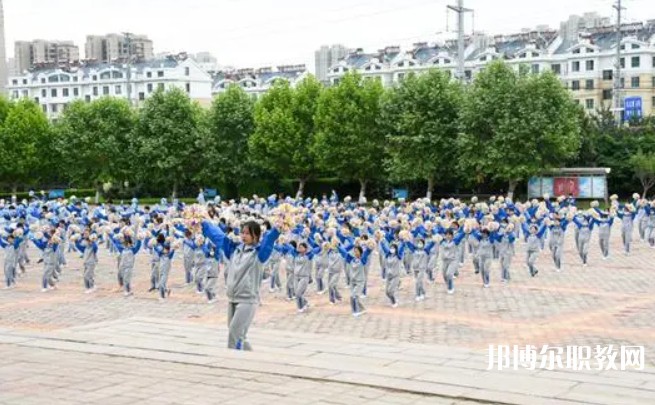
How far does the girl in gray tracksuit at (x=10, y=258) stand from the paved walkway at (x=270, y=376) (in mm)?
11991

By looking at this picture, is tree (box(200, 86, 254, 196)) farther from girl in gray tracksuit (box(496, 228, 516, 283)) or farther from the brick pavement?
girl in gray tracksuit (box(496, 228, 516, 283))

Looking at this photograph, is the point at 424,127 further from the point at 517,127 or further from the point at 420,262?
the point at 420,262

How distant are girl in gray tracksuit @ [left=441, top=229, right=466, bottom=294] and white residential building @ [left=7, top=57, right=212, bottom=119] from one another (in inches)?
2890

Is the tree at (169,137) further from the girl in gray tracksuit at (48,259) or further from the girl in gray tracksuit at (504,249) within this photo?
the girl in gray tracksuit at (504,249)

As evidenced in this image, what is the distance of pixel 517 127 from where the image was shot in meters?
43.1

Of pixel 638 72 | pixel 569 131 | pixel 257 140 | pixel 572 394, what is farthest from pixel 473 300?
pixel 638 72

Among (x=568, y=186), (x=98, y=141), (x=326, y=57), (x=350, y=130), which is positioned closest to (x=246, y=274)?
(x=568, y=186)

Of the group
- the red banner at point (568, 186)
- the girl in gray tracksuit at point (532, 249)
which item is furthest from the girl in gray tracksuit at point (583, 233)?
the red banner at point (568, 186)

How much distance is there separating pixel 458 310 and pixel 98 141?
44.7 meters

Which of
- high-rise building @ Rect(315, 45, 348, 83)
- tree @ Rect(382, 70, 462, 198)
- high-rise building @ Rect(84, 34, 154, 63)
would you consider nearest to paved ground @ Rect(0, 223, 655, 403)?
tree @ Rect(382, 70, 462, 198)

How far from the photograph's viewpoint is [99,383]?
7812mm

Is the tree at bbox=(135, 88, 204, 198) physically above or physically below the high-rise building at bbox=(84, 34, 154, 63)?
below

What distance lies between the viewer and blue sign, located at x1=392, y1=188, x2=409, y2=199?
51188mm

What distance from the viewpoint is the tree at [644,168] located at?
4412 cm
